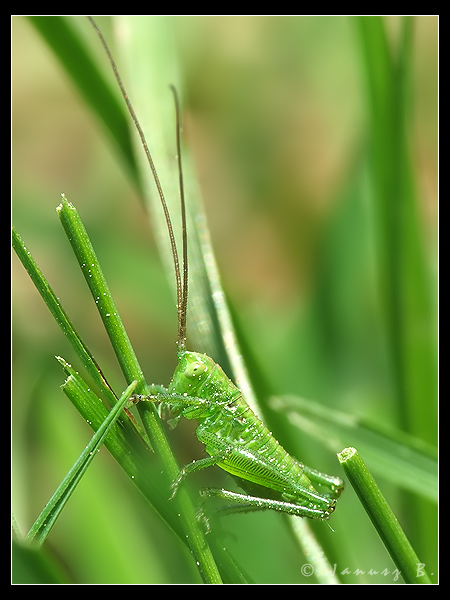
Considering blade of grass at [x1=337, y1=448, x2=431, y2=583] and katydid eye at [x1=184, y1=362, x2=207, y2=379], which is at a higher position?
katydid eye at [x1=184, y1=362, x2=207, y2=379]

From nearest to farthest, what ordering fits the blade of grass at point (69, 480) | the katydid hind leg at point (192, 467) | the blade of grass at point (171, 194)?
the blade of grass at point (69, 480)
the katydid hind leg at point (192, 467)
the blade of grass at point (171, 194)

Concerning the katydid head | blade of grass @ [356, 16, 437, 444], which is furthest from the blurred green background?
the katydid head

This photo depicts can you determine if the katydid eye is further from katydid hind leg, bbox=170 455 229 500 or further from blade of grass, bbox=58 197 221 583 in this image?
blade of grass, bbox=58 197 221 583

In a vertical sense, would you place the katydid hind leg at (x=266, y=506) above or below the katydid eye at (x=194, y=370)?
below

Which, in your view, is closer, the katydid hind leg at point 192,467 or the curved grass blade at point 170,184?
the katydid hind leg at point 192,467

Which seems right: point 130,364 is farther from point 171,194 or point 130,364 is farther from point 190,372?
point 171,194

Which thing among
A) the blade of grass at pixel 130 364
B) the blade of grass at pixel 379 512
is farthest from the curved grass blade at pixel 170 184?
the blade of grass at pixel 379 512

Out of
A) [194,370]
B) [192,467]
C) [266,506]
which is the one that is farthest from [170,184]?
[266,506]

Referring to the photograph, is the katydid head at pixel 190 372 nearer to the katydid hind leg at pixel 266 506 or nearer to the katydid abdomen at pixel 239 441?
the katydid abdomen at pixel 239 441
